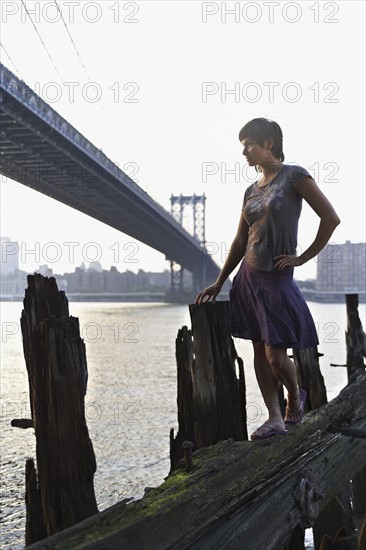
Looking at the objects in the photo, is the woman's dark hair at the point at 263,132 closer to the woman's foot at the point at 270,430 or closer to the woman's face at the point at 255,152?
the woman's face at the point at 255,152

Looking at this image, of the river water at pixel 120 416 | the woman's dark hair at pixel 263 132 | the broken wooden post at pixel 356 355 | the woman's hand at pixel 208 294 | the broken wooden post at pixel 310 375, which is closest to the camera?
the woman's dark hair at pixel 263 132

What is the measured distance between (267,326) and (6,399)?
35.5 ft

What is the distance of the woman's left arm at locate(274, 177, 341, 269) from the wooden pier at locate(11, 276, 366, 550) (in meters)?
0.41

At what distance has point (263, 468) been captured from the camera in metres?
2.48

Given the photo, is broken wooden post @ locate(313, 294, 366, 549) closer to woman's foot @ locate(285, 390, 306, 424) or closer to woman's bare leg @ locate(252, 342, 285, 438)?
woman's foot @ locate(285, 390, 306, 424)

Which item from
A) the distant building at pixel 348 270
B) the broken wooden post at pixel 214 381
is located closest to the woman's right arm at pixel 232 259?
the broken wooden post at pixel 214 381

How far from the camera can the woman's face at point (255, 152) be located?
294 cm

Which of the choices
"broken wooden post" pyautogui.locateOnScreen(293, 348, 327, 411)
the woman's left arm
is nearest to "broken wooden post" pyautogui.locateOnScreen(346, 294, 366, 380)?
"broken wooden post" pyautogui.locateOnScreen(293, 348, 327, 411)

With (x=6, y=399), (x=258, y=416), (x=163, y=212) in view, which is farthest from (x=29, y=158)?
(x=258, y=416)

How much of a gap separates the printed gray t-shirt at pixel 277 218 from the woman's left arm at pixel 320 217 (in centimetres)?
4

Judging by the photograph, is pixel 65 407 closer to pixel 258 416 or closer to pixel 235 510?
pixel 235 510

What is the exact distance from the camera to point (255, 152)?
294 centimetres

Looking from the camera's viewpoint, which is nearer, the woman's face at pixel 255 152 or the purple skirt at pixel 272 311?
the purple skirt at pixel 272 311

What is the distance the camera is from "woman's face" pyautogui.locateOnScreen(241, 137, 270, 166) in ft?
9.64
